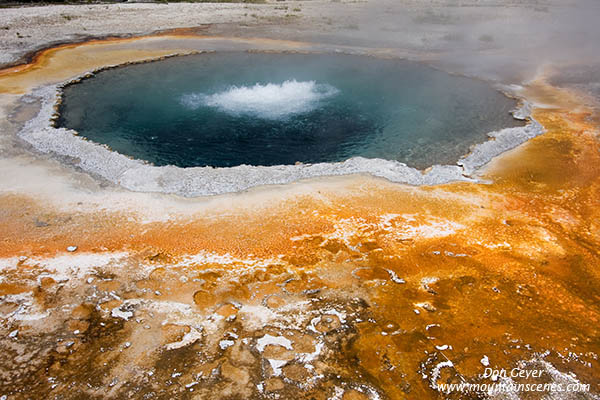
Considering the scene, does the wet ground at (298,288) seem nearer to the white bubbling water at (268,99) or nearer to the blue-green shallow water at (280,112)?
the blue-green shallow water at (280,112)

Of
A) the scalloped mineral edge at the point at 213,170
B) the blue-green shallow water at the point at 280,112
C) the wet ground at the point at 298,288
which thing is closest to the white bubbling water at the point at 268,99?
the blue-green shallow water at the point at 280,112

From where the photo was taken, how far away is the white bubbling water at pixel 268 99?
1195 cm

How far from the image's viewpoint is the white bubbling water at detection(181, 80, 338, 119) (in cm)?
1195

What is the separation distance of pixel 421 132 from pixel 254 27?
15439 mm

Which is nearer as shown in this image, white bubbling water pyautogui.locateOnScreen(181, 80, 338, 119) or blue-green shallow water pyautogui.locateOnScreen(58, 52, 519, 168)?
blue-green shallow water pyautogui.locateOnScreen(58, 52, 519, 168)

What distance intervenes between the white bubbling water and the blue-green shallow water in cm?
3

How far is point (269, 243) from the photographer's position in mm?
6508

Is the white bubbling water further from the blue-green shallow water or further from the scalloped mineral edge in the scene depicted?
the scalloped mineral edge

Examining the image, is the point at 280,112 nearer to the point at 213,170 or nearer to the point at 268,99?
the point at 268,99

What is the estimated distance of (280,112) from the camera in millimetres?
11828

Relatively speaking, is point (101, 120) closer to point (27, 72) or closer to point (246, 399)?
point (27, 72)

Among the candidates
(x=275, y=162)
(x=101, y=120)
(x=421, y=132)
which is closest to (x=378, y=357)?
(x=275, y=162)

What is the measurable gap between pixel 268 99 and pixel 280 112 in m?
1.12

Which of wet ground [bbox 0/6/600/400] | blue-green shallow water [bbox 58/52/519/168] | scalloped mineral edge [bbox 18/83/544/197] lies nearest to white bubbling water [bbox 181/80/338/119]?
blue-green shallow water [bbox 58/52/519/168]
